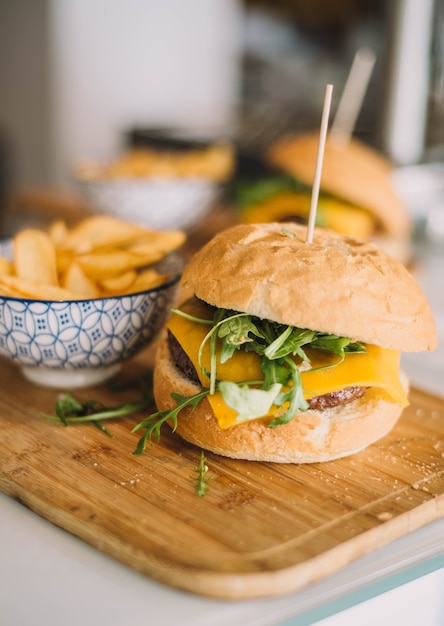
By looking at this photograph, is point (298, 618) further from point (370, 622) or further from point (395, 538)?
point (395, 538)

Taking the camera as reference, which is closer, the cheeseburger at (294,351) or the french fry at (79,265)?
the cheeseburger at (294,351)

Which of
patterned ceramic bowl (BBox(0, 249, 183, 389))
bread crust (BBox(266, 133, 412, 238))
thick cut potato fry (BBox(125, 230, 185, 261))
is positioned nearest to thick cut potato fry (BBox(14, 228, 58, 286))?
patterned ceramic bowl (BBox(0, 249, 183, 389))

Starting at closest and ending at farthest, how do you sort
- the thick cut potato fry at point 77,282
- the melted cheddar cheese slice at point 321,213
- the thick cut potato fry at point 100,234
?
the thick cut potato fry at point 77,282 → the thick cut potato fry at point 100,234 → the melted cheddar cheese slice at point 321,213

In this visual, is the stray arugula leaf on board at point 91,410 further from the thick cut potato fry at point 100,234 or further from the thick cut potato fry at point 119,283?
the thick cut potato fry at point 100,234

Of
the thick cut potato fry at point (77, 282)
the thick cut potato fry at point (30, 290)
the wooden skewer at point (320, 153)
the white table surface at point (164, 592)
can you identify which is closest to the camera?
the white table surface at point (164, 592)

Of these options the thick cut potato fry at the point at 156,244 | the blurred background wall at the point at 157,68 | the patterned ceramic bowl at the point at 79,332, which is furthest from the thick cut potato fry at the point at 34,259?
the blurred background wall at the point at 157,68

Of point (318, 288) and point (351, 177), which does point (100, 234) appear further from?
point (351, 177)

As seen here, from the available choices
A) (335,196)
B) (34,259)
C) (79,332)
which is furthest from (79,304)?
(335,196)
